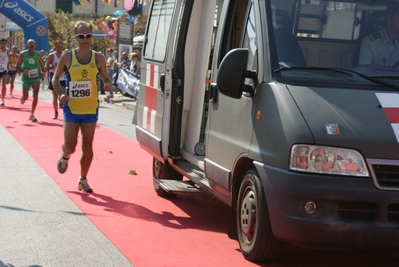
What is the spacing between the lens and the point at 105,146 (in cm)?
1430

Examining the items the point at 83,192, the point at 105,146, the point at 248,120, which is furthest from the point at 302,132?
the point at 105,146

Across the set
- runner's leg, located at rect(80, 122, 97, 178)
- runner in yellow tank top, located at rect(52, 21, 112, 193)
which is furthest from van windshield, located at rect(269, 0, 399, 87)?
runner's leg, located at rect(80, 122, 97, 178)

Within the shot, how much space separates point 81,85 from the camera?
30.3ft

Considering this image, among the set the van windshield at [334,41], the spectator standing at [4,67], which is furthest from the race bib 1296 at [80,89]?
the spectator standing at [4,67]

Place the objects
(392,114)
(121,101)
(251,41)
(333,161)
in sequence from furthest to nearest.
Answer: (121,101) < (251,41) < (392,114) < (333,161)

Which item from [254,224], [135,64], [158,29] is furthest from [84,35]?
[135,64]

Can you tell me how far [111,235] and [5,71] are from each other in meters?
18.1

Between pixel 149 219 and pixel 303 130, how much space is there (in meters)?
3.05

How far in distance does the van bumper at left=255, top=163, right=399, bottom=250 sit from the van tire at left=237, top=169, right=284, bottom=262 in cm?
32

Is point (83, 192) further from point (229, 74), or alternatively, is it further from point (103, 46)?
point (103, 46)

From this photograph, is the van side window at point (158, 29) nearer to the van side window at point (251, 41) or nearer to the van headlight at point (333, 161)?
the van side window at point (251, 41)

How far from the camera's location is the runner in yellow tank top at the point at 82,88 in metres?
9.20

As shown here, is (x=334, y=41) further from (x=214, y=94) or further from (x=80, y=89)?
(x=80, y=89)

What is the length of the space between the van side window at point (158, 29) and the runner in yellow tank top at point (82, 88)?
Result: 2.07ft
